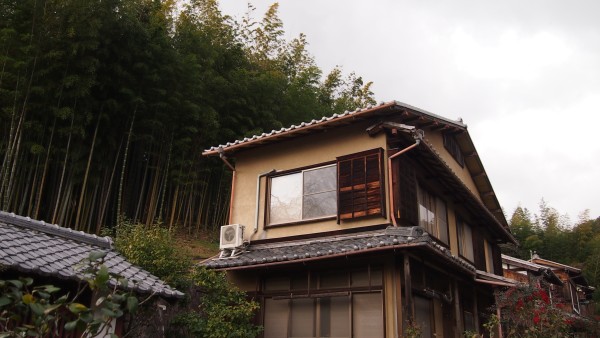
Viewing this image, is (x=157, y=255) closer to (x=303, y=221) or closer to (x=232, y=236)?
(x=232, y=236)

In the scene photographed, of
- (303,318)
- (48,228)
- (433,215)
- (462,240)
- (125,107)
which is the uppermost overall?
(125,107)

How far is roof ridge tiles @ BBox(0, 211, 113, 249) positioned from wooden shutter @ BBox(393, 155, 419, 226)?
5.07 meters

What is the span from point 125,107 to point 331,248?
7499 mm

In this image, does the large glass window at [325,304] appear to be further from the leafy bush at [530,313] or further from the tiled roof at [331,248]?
the leafy bush at [530,313]

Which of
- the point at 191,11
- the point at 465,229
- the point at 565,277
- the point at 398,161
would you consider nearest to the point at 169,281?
the point at 398,161

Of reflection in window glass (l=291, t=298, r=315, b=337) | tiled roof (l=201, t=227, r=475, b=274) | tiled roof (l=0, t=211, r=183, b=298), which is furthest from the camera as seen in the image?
reflection in window glass (l=291, t=298, r=315, b=337)

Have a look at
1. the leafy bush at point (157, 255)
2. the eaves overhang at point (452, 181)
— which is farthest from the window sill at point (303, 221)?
the eaves overhang at point (452, 181)

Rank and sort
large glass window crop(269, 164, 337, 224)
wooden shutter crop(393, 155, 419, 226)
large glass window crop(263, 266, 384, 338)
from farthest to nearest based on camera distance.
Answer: large glass window crop(269, 164, 337, 224), wooden shutter crop(393, 155, 419, 226), large glass window crop(263, 266, 384, 338)

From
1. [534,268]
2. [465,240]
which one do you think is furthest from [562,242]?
[465,240]

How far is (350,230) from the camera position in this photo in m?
9.36

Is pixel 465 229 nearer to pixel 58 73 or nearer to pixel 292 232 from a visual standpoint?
pixel 292 232

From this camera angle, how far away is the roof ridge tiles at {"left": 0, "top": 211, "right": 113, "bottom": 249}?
6.41 m

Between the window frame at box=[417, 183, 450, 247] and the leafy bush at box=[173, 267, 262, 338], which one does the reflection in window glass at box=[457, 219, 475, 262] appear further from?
the leafy bush at box=[173, 267, 262, 338]

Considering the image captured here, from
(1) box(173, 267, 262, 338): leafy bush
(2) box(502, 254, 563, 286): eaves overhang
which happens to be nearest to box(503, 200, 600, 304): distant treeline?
(2) box(502, 254, 563, 286): eaves overhang
